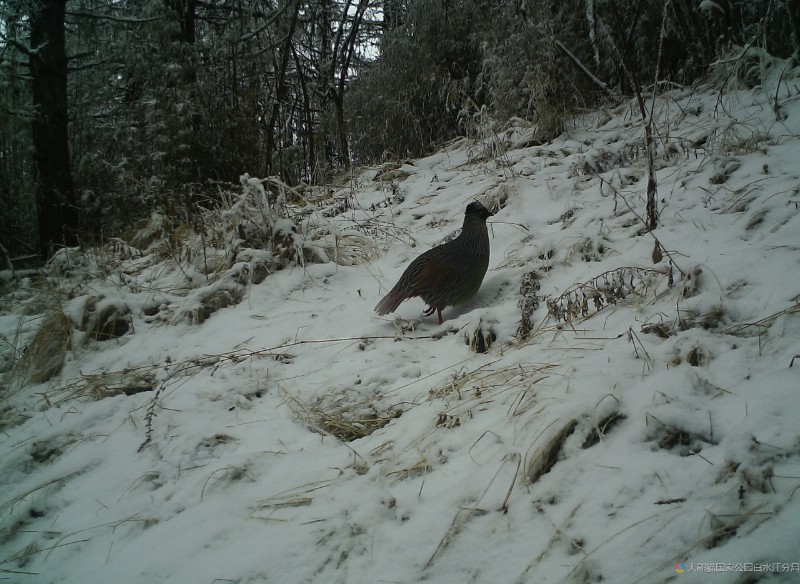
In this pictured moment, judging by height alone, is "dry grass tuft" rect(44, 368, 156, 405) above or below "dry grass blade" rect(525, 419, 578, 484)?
below

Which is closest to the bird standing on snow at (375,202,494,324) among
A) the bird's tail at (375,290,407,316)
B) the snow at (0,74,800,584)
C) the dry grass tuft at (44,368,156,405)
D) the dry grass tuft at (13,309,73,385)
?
the bird's tail at (375,290,407,316)

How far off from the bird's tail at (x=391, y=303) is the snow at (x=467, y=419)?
9cm

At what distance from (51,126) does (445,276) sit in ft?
17.8

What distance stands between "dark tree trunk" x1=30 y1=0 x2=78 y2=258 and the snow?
9.04 ft

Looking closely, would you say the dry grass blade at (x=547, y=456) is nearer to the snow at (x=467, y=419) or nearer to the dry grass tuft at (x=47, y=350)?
the snow at (x=467, y=419)

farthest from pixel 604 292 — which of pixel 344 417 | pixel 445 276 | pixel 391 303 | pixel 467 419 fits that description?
pixel 344 417

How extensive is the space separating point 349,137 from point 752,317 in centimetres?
690

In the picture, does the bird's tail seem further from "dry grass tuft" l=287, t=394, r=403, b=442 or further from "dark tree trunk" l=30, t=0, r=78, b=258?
"dark tree trunk" l=30, t=0, r=78, b=258

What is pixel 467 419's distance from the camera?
169cm

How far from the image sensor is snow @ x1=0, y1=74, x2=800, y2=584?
118cm

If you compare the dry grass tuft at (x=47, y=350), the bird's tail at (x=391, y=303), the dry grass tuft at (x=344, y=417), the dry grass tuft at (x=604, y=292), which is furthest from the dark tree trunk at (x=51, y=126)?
the dry grass tuft at (x=604, y=292)

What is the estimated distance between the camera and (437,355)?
7.50 feet

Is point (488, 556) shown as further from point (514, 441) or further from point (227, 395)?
point (227, 395)

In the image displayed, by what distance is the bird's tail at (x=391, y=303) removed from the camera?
2.63 m
